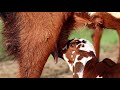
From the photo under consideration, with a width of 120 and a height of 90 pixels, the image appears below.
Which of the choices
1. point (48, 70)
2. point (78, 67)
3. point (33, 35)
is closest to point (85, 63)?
point (78, 67)

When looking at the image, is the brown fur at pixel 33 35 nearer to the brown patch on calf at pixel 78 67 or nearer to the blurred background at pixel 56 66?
the brown patch on calf at pixel 78 67

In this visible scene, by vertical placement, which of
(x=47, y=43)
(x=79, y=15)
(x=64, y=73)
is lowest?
(x=64, y=73)

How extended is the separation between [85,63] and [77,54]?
103 millimetres

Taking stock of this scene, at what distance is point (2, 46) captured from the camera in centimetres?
250

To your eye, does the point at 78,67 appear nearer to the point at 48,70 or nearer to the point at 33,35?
the point at 33,35

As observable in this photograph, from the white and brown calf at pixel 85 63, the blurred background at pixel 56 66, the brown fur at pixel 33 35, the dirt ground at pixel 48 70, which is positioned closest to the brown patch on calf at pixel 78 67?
the white and brown calf at pixel 85 63

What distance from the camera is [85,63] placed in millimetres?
2281

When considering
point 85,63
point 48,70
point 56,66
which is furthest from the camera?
point 56,66

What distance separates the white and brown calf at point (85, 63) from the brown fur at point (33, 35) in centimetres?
10

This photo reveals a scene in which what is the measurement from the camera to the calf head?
2283 millimetres

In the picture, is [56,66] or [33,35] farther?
[56,66]

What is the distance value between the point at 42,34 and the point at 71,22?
26 centimetres
